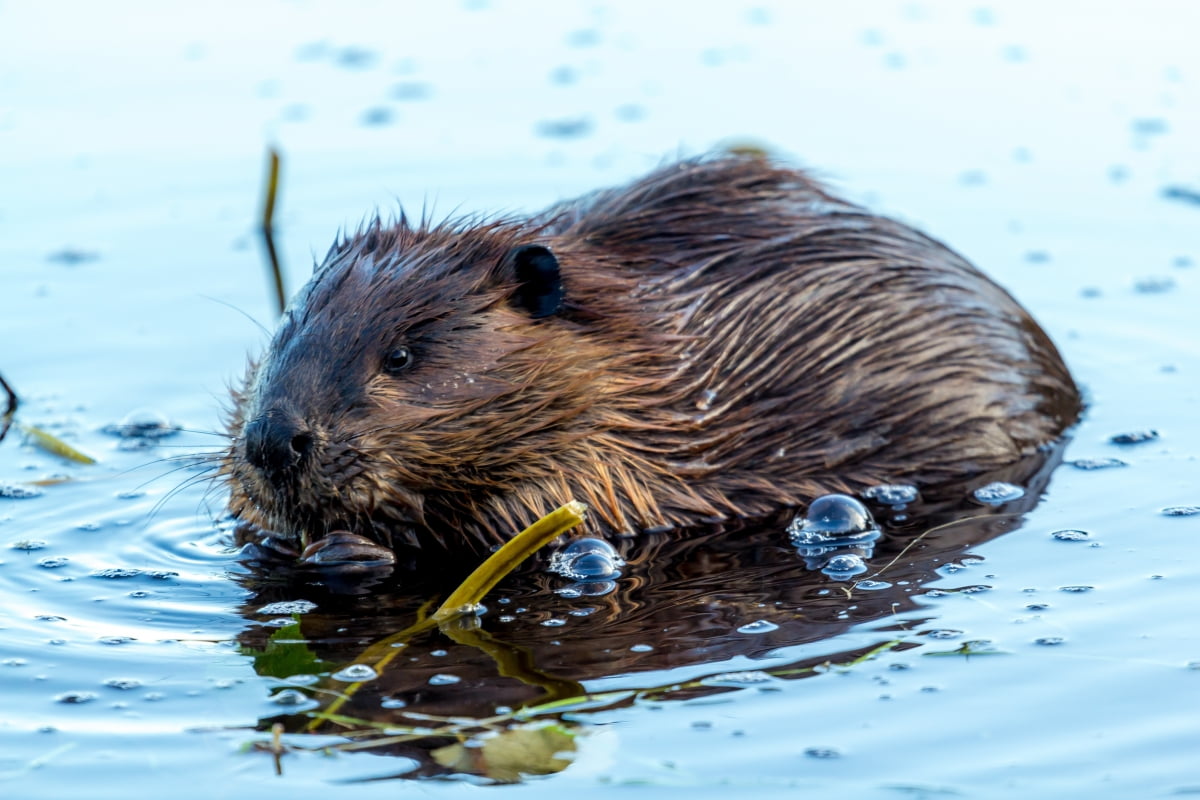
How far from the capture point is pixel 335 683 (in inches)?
195

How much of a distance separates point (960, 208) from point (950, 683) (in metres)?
5.06

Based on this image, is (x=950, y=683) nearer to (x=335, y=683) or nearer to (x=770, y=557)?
(x=770, y=557)

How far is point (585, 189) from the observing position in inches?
381

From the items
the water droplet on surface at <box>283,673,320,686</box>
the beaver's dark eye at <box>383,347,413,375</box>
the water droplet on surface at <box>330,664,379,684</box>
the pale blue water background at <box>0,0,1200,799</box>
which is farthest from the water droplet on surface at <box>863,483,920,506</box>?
the water droplet on surface at <box>283,673,320,686</box>

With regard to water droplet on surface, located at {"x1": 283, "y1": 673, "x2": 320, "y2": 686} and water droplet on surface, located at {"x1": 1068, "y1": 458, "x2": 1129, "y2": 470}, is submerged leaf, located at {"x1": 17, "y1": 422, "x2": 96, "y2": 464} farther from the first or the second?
water droplet on surface, located at {"x1": 1068, "y1": 458, "x2": 1129, "y2": 470}

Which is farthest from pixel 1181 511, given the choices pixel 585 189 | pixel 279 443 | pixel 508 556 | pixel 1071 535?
pixel 585 189

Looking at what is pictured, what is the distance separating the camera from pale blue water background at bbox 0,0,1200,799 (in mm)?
4551

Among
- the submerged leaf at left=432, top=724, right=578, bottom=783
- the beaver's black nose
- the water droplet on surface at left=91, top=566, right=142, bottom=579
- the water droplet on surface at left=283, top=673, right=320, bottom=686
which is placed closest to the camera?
the submerged leaf at left=432, top=724, right=578, bottom=783

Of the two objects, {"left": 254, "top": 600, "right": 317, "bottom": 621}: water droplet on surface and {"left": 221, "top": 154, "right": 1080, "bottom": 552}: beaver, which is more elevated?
{"left": 221, "top": 154, "right": 1080, "bottom": 552}: beaver

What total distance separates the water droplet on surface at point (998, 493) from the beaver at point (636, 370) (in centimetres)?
14

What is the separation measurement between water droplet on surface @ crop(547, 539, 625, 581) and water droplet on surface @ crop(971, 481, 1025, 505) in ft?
4.52

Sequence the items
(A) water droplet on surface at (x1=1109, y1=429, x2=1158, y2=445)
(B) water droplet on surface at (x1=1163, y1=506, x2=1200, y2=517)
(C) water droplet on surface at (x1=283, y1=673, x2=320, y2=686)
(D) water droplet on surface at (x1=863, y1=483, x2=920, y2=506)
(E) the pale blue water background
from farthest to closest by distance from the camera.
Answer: (A) water droplet on surface at (x1=1109, y1=429, x2=1158, y2=445)
(D) water droplet on surface at (x1=863, y1=483, x2=920, y2=506)
(B) water droplet on surface at (x1=1163, y1=506, x2=1200, y2=517)
(C) water droplet on surface at (x1=283, y1=673, x2=320, y2=686)
(E) the pale blue water background

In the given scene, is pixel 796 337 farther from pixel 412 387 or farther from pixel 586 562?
pixel 412 387

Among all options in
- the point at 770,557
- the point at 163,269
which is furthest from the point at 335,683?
the point at 163,269
